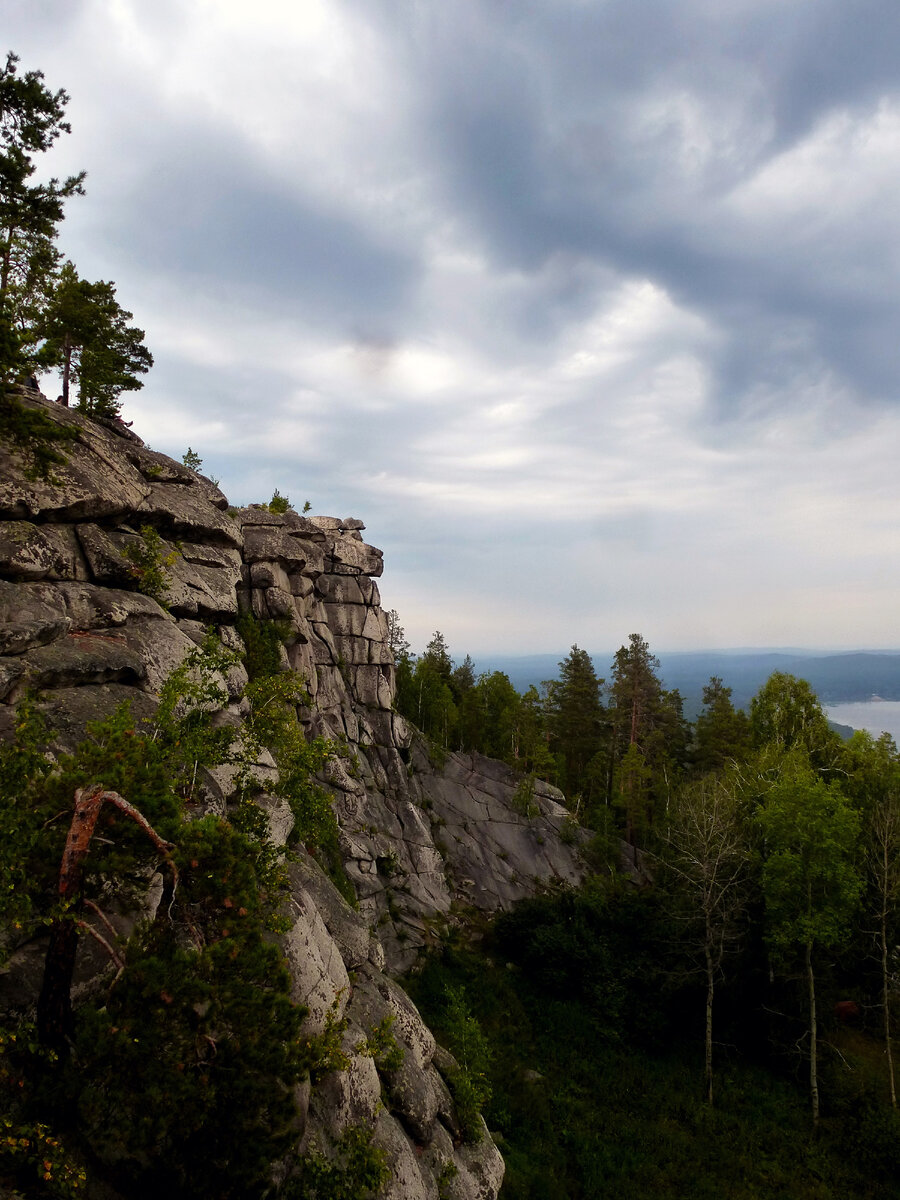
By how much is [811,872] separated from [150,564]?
32.3 meters

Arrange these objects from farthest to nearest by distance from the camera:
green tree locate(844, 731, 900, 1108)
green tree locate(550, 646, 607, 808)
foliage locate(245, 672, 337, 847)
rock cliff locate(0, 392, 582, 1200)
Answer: green tree locate(550, 646, 607, 808) → green tree locate(844, 731, 900, 1108) → foliage locate(245, 672, 337, 847) → rock cliff locate(0, 392, 582, 1200)

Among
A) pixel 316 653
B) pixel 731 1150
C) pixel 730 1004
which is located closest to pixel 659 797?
pixel 730 1004

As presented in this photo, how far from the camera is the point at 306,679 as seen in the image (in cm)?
3616

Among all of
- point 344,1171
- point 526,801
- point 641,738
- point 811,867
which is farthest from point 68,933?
point 641,738

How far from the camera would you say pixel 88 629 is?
1625cm

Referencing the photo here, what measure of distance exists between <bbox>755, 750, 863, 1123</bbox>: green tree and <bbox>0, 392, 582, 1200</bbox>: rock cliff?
18.7 metres

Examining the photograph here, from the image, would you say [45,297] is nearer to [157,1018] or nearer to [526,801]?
[157,1018]

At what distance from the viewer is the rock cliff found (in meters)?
→ 13.5

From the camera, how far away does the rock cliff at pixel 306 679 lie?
13.5m

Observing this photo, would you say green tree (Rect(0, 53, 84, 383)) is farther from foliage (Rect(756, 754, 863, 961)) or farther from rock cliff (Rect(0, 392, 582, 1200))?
foliage (Rect(756, 754, 863, 961))

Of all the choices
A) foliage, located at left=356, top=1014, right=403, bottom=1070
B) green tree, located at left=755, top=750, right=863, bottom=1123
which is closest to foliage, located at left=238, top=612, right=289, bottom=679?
foliage, located at left=356, top=1014, right=403, bottom=1070

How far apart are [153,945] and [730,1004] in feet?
122

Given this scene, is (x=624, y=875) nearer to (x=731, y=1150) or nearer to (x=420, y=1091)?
(x=731, y=1150)

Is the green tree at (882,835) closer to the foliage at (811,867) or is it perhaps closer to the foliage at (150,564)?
the foliage at (811,867)
